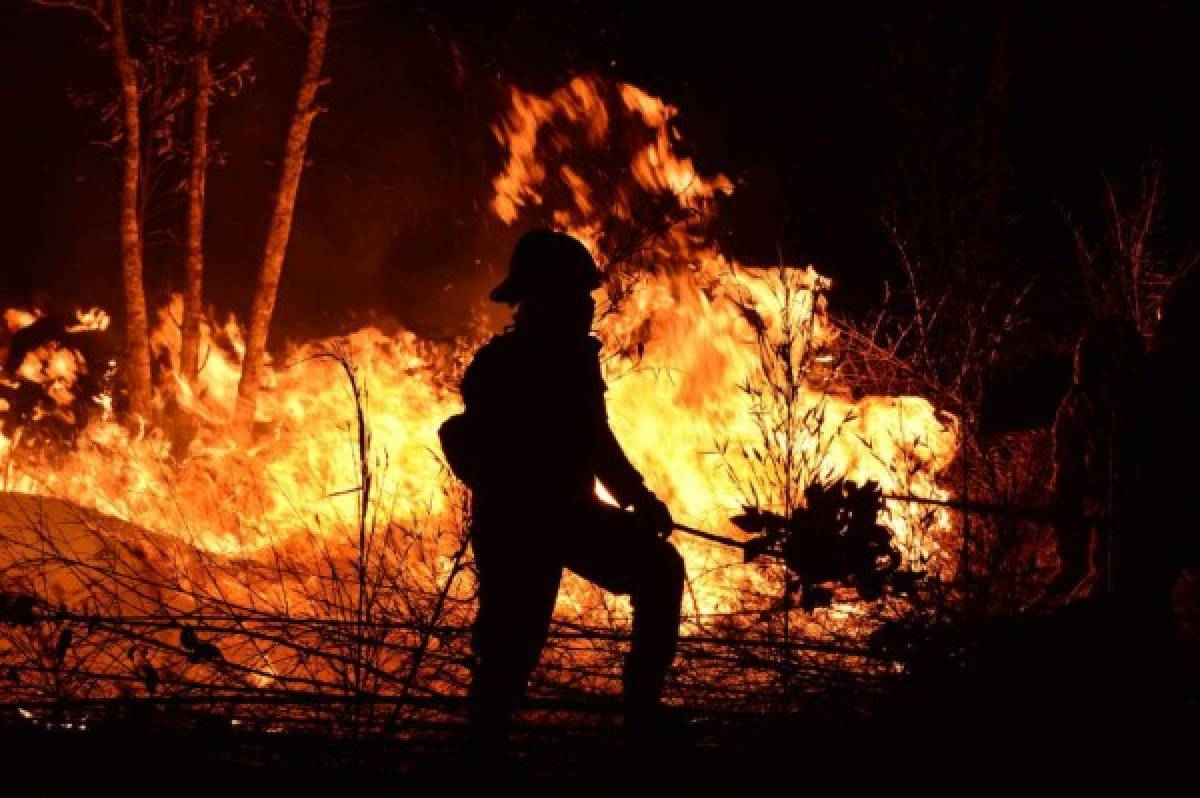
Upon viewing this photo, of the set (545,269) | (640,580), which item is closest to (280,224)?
(545,269)

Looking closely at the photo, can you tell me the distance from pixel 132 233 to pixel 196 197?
62cm

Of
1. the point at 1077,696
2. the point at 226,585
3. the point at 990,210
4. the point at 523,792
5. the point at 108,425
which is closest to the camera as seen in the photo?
the point at 523,792

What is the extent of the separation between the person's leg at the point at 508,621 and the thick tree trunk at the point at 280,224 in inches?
256

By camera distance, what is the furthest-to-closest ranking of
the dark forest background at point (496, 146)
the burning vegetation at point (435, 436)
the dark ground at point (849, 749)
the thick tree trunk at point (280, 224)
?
the dark forest background at point (496, 146) → the thick tree trunk at point (280, 224) → the burning vegetation at point (435, 436) → the dark ground at point (849, 749)

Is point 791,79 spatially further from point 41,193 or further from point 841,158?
point 41,193

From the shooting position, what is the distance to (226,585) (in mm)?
7043

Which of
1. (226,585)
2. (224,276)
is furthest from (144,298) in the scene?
(226,585)

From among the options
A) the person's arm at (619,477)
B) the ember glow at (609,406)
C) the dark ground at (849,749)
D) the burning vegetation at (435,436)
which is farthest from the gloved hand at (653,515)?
the ember glow at (609,406)

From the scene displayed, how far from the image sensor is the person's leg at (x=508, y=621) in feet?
11.2

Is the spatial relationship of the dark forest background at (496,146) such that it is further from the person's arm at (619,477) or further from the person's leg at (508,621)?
the person's leg at (508,621)

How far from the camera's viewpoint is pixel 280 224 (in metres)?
9.41

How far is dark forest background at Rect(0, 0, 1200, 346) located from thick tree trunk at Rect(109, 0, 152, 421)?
2.48ft

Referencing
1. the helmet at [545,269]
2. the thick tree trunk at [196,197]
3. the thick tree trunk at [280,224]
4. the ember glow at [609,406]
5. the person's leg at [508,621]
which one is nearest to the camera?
the person's leg at [508,621]

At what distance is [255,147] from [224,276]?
124 centimetres
